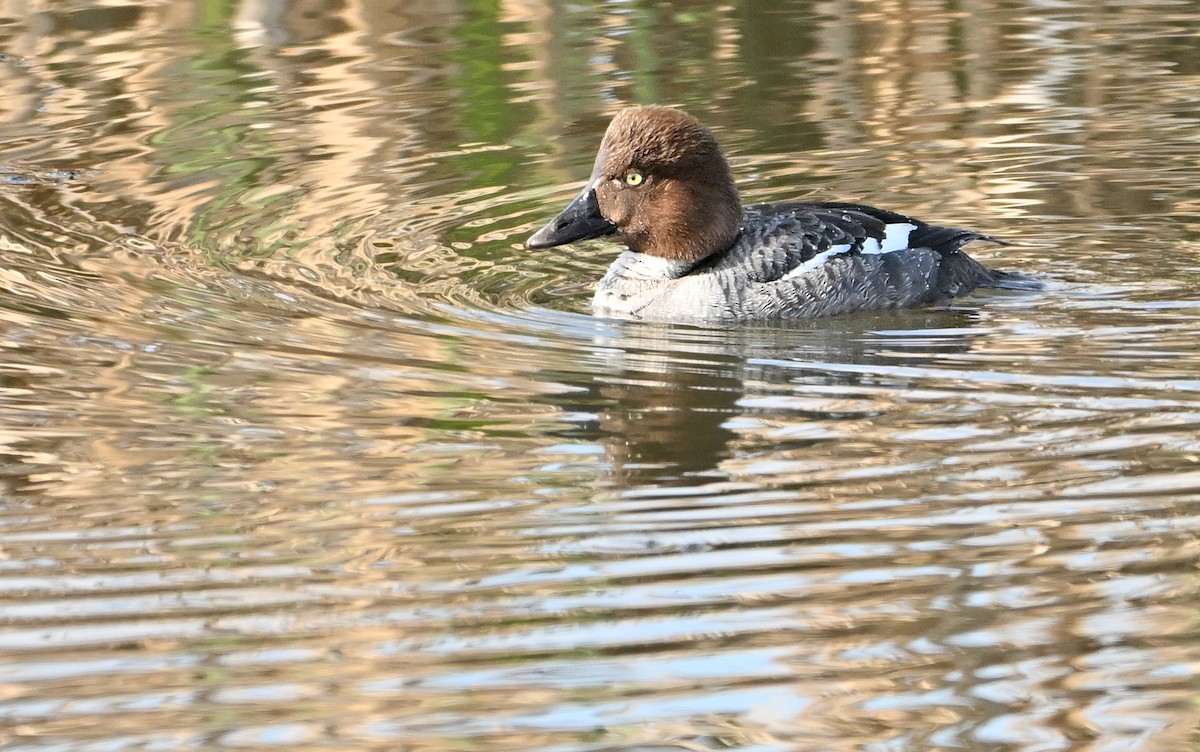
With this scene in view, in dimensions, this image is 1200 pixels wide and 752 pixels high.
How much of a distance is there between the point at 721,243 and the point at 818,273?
1.62 ft

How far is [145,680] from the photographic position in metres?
3.61

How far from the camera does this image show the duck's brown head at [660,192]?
290 inches

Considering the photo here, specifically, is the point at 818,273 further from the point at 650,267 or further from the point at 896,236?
the point at 650,267

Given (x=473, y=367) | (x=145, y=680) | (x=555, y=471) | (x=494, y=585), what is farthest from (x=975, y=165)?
(x=145, y=680)

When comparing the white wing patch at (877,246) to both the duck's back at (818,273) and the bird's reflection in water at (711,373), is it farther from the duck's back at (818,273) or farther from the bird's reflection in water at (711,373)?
the bird's reflection in water at (711,373)

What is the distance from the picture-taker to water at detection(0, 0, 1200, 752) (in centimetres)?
351

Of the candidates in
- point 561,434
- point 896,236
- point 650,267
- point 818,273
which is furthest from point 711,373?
point 896,236

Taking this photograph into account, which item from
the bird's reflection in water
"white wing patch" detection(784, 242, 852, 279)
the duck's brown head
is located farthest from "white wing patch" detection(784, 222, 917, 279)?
the duck's brown head

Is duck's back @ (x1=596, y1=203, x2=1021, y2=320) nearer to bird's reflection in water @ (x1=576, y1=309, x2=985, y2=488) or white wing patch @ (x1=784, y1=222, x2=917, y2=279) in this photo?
white wing patch @ (x1=784, y1=222, x2=917, y2=279)

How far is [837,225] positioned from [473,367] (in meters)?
1.98

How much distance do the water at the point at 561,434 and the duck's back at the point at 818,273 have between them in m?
0.16

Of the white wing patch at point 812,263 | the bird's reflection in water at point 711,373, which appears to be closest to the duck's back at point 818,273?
the white wing patch at point 812,263

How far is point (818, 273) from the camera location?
23.4 ft

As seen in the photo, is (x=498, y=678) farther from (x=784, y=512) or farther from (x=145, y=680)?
(x=784, y=512)
